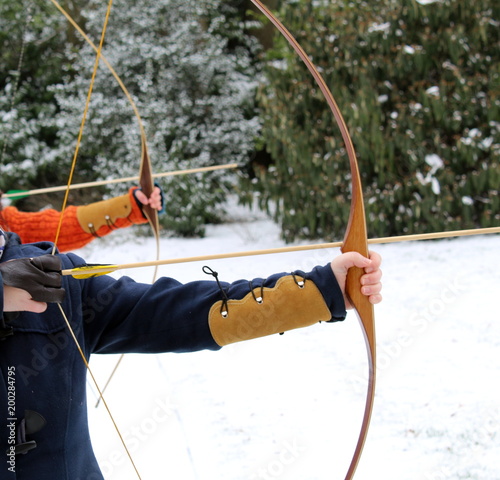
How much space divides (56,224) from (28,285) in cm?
121

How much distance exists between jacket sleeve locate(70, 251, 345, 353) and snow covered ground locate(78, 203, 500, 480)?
109 cm

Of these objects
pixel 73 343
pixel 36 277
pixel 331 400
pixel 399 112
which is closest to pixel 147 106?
pixel 399 112

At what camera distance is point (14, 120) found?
607 cm

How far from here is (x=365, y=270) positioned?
958 mm

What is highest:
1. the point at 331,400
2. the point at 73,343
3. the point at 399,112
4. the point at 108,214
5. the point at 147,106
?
the point at 147,106

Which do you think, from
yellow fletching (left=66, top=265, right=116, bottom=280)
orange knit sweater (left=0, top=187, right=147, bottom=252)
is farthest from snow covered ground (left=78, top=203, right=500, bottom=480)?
yellow fletching (left=66, top=265, right=116, bottom=280)

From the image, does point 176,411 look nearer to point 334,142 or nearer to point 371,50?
point 334,142

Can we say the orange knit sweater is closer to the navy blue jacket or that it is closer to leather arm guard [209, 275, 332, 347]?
the navy blue jacket

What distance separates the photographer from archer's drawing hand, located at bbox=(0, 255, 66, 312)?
0.89 metres

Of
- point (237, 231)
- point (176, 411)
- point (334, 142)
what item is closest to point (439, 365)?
point (176, 411)

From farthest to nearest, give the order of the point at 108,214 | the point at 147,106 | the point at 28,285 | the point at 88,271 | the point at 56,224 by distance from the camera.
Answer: the point at 147,106 < the point at 108,214 < the point at 56,224 < the point at 88,271 < the point at 28,285

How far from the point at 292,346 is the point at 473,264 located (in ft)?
4.93

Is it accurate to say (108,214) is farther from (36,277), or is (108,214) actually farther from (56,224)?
(36,277)

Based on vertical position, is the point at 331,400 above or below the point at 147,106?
below
